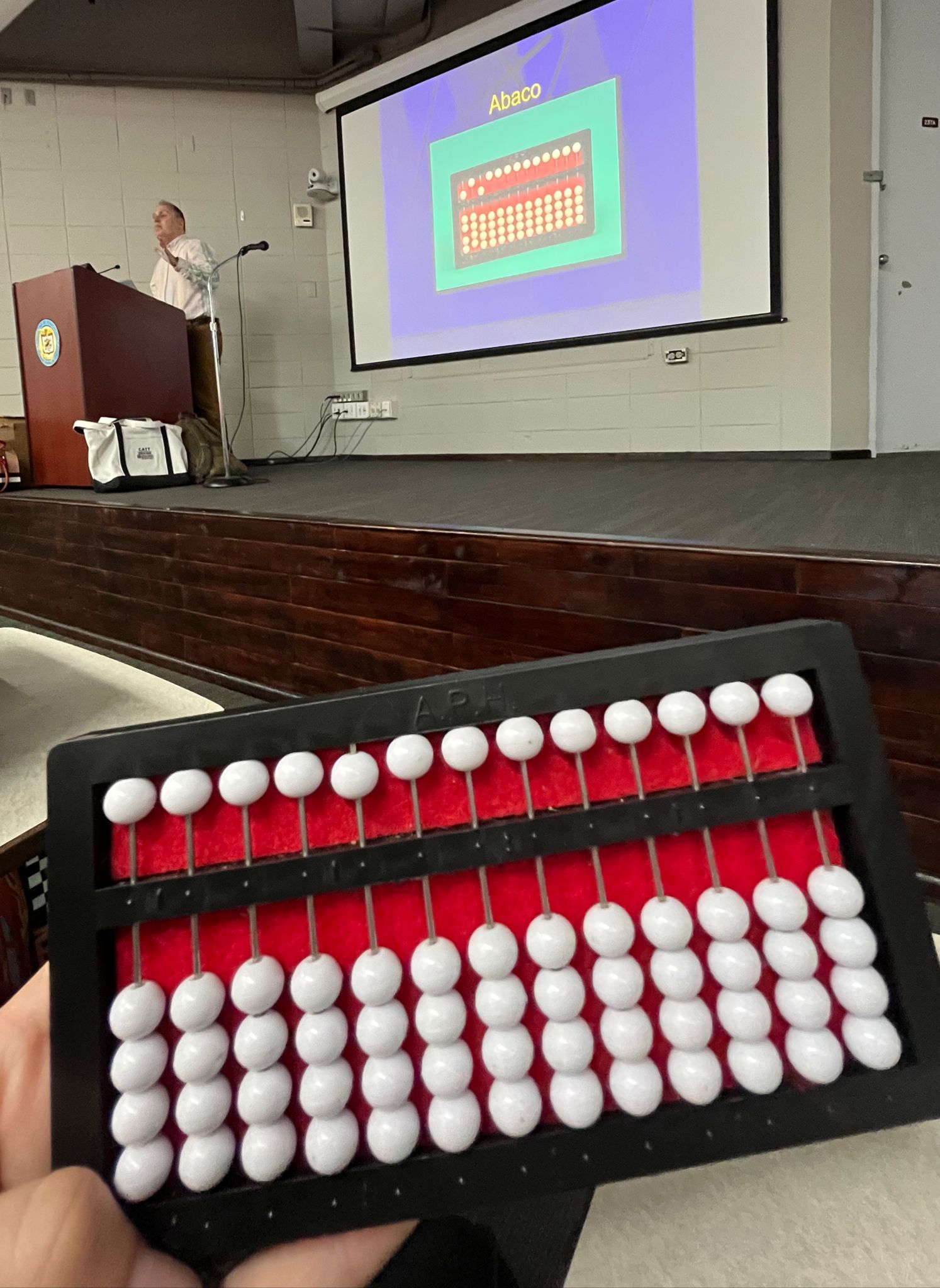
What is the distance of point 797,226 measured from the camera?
9.10 ft

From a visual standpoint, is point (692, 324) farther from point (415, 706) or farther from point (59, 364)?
point (415, 706)

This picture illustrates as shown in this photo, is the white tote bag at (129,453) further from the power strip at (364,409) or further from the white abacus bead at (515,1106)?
the white abacus bead at (515,1106)

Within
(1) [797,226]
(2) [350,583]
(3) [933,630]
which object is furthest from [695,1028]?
(1) [797,226]

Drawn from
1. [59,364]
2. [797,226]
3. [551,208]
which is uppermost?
[551,208]

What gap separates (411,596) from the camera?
4.98 ft

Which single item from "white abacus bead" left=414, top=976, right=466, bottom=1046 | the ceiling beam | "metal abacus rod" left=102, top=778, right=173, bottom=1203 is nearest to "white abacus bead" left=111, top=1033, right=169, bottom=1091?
"metal abacus rod" left=102, top=778, right=173, bottom=1203

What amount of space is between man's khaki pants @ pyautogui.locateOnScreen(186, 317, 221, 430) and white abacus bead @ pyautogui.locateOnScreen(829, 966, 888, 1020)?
354 centimetres

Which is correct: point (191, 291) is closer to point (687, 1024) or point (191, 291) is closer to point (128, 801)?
point (128, 801)

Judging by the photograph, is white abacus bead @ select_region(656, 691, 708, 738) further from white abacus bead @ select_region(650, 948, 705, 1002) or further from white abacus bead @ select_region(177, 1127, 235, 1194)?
white abacus bead @ select_region(177, 1127, 235, 1194)

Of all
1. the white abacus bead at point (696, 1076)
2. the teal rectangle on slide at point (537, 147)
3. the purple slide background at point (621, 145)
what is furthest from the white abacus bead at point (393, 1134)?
the teal rectangle on slide at point (537, 147)

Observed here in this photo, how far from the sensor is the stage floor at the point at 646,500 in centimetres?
127

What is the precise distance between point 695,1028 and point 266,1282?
19 centimetres

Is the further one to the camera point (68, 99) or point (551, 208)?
point (68, 99)

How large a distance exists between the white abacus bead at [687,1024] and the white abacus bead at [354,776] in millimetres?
155
